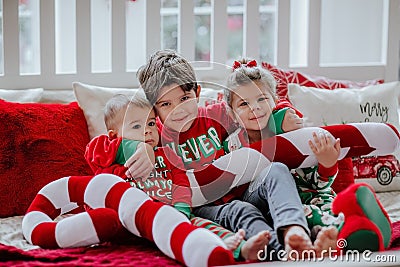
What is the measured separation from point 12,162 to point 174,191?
1.81 feet

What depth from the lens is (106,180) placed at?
1.52m

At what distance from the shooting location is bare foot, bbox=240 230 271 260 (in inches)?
51.2

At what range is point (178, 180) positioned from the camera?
1.53 metres

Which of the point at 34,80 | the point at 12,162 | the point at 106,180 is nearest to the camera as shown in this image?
the point at 106,180

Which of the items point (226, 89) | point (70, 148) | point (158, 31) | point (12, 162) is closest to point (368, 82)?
point (158, 31)

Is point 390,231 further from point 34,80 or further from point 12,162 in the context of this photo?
point 34,80

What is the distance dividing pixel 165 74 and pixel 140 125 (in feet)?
0.45

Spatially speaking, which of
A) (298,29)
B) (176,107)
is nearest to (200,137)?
(176,107)

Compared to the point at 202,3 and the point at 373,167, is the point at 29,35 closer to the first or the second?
the point at 202,3

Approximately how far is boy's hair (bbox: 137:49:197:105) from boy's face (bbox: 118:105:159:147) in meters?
0.04

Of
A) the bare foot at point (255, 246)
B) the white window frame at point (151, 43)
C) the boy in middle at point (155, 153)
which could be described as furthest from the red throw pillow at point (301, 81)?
the bare foot at point (255, 246)

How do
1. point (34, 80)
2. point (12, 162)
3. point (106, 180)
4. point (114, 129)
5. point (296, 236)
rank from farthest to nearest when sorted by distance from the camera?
point (34, 80)
point (12, 162)
point (114, 129)
point (106, 180)
point (296, 236)

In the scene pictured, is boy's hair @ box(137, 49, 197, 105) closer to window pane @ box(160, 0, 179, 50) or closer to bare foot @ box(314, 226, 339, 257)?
bare foot @ box(314, 226, 339, 257)

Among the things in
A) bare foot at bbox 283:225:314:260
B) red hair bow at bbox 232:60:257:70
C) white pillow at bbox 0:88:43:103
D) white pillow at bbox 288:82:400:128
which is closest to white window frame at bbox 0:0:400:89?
white pillow at bbox 0:88:43:103
